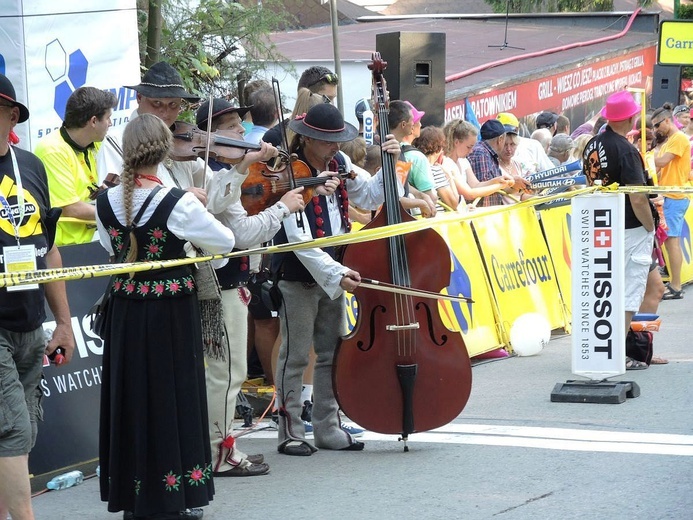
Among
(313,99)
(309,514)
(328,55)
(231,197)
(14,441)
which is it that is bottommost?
(309,514)

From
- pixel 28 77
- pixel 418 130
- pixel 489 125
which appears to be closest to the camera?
pixel 28 77

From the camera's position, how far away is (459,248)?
31.1 feet

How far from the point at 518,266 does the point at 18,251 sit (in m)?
6.50

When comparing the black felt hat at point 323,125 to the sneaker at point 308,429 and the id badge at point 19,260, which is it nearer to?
the sneaker at point 308,429

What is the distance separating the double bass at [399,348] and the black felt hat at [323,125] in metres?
0.41

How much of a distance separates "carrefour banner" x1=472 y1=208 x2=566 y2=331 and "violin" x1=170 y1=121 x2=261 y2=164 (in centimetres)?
444

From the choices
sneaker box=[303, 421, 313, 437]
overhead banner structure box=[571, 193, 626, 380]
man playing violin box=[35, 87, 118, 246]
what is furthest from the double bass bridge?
overhead banner structure box=[571, 193, 626, 380]

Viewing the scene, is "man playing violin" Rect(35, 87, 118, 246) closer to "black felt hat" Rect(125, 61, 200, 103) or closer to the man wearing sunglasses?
"black felt hat" Rect(125, 61, 200, 103)

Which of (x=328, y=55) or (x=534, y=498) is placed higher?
(x=328, y=55)

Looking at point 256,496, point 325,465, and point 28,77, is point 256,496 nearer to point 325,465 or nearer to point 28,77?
point 325,465

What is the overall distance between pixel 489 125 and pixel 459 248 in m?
1.67

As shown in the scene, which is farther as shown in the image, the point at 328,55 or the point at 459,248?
the point at 328,55

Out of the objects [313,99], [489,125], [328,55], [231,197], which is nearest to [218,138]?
[231,197]

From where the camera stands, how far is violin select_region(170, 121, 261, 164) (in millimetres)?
5496
